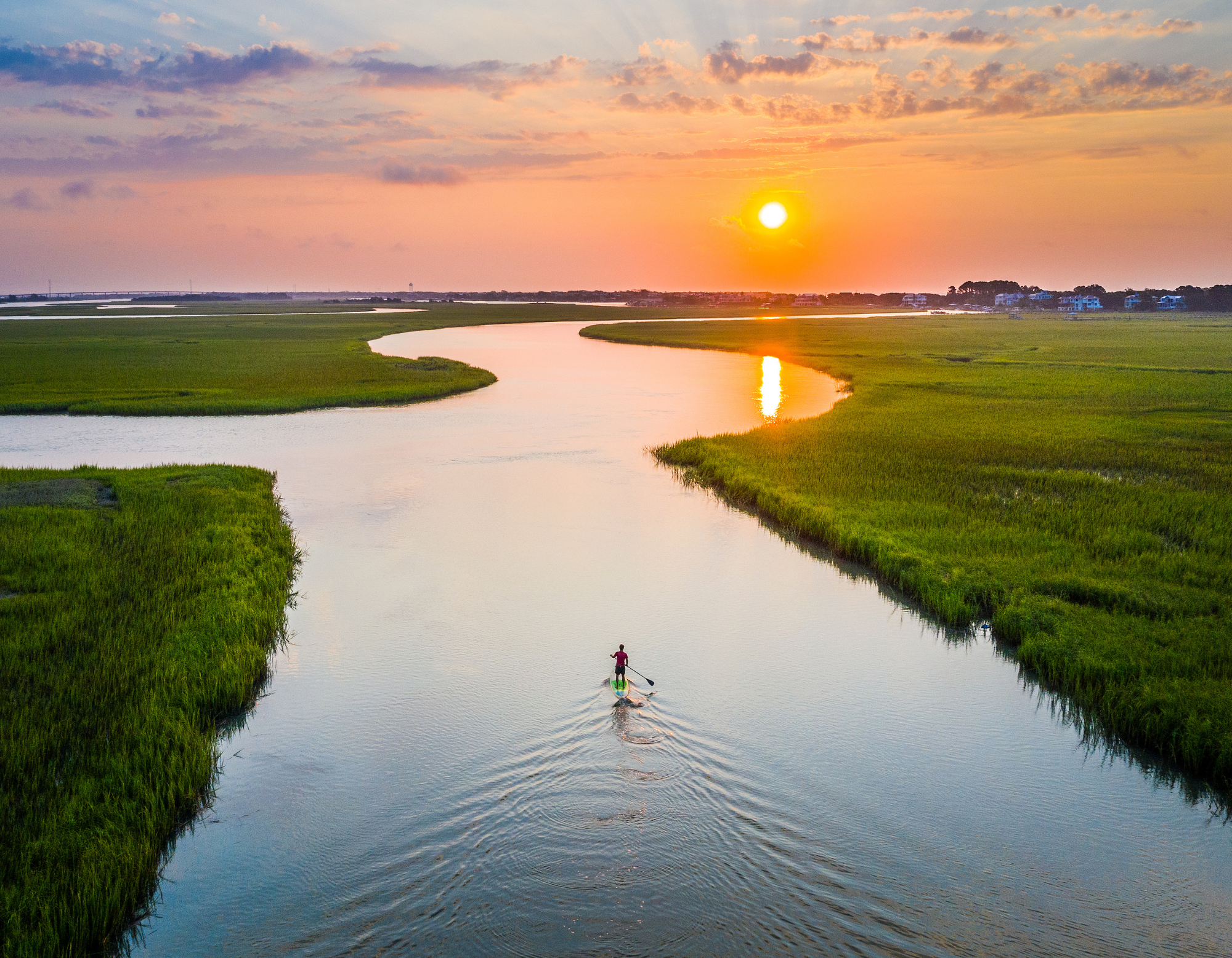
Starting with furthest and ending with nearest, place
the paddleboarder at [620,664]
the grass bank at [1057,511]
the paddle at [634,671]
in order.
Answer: the grass bank at [1057,511] → the paddle at [634,671] → the paddleboarder at [620,664]

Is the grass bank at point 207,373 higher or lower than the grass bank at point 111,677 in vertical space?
higher

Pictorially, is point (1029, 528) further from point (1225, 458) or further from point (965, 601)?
point (1225, 458)

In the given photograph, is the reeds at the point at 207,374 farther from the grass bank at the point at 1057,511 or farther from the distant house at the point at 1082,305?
the distant house at the point at 1082,305

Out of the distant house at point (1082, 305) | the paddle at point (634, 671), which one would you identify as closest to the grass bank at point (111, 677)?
the paddle at point (634, 671)

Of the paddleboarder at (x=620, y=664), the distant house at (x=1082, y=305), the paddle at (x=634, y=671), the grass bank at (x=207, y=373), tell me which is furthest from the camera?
the distant house at (x=1082, y=305)

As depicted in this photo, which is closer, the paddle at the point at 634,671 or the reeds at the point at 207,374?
the paddle at the point at 634,671

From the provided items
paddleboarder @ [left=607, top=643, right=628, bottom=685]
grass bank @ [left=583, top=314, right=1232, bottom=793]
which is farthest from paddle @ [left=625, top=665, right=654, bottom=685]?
grass bank @ [left=583, top=314, right=1232, bottom=793]

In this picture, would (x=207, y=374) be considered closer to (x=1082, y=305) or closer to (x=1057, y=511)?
(x=1057, y=511)
